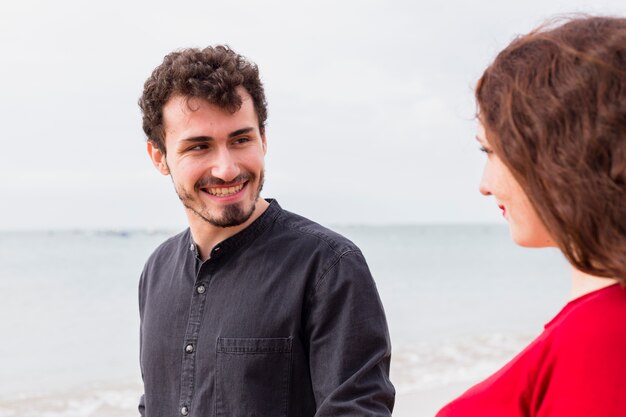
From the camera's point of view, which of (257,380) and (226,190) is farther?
(226,190)

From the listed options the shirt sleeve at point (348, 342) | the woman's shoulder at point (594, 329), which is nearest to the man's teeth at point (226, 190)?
the shirt sleeve at point (348, 342)

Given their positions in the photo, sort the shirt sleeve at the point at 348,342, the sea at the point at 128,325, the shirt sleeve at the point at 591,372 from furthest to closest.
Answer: the sea at the point at 128,325
the shirt sleeve at the point at 348,342
the shirt sleeve at the point at 591,372

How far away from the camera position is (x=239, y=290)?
7.38ft

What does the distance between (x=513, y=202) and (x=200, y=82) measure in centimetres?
125

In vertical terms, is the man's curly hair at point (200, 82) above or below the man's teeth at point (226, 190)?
above

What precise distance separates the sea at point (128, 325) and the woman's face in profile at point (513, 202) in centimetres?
399

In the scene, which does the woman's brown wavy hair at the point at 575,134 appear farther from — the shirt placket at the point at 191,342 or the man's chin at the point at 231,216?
the shirt placket at the point at 191,342

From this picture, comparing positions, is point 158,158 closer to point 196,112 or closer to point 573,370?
point 196,112

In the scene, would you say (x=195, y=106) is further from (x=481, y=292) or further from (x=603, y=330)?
(x=481, y=292)

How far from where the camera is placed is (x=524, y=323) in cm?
1310

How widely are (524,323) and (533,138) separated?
41.3ft

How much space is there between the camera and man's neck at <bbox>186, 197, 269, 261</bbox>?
2.35 m

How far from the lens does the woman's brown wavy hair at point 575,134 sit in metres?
1.19

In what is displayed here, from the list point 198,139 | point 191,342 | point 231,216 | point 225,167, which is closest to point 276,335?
point 191,342
